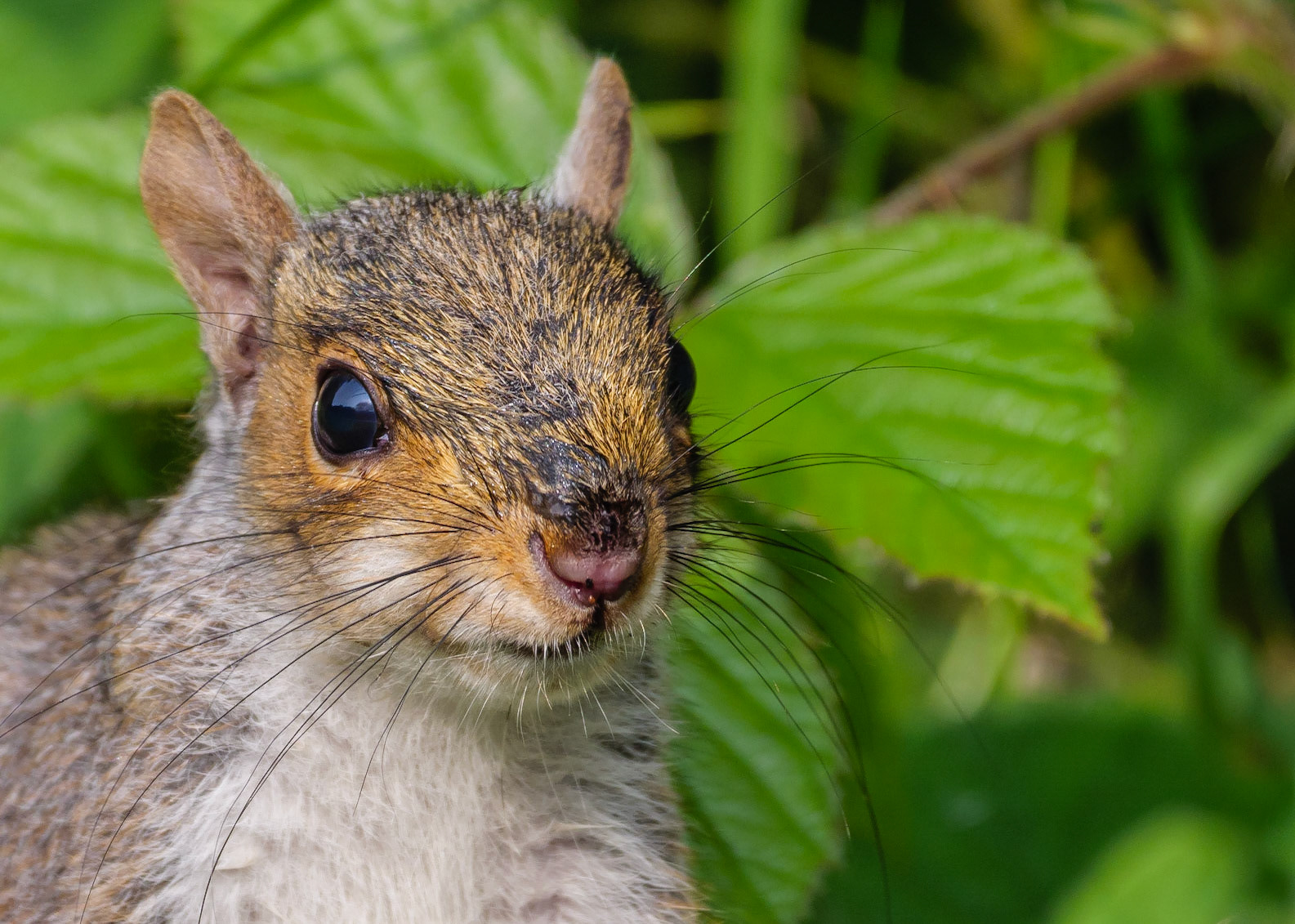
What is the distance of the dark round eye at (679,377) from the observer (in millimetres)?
2016

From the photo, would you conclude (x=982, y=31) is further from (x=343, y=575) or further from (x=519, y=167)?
(x=343, y=575)

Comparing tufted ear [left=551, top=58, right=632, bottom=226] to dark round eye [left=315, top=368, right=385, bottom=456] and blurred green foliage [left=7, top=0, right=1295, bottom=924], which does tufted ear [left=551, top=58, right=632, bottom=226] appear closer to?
blurred green foliage [left=7, top=0, right=1295, bottom=924]

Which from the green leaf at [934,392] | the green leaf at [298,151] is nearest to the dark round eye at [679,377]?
the green leaf at [934,392]

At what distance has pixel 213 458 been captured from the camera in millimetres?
2121

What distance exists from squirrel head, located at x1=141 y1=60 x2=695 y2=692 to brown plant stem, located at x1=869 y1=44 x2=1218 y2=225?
0.87 m

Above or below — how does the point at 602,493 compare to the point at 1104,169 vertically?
below

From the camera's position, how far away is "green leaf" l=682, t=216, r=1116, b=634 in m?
2.20

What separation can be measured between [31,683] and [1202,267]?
278cm

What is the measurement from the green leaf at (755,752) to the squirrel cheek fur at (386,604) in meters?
0.13

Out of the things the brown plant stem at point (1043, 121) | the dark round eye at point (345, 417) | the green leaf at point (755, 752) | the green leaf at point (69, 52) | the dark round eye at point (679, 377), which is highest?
the green leaf at point (69, 52)

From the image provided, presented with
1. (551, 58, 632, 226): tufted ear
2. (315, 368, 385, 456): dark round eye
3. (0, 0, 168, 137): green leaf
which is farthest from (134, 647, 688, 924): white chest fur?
(0, 0, 168, 137): green leaf

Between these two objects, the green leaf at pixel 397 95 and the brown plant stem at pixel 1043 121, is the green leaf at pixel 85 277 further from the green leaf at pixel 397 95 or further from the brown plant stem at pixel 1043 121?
the brown plant stem at pixel 1043 121

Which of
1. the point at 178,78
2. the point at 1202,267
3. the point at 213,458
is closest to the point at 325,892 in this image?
the point at 213,458

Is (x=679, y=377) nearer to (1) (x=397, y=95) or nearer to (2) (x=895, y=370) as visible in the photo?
(2) (x=895, y=370)
